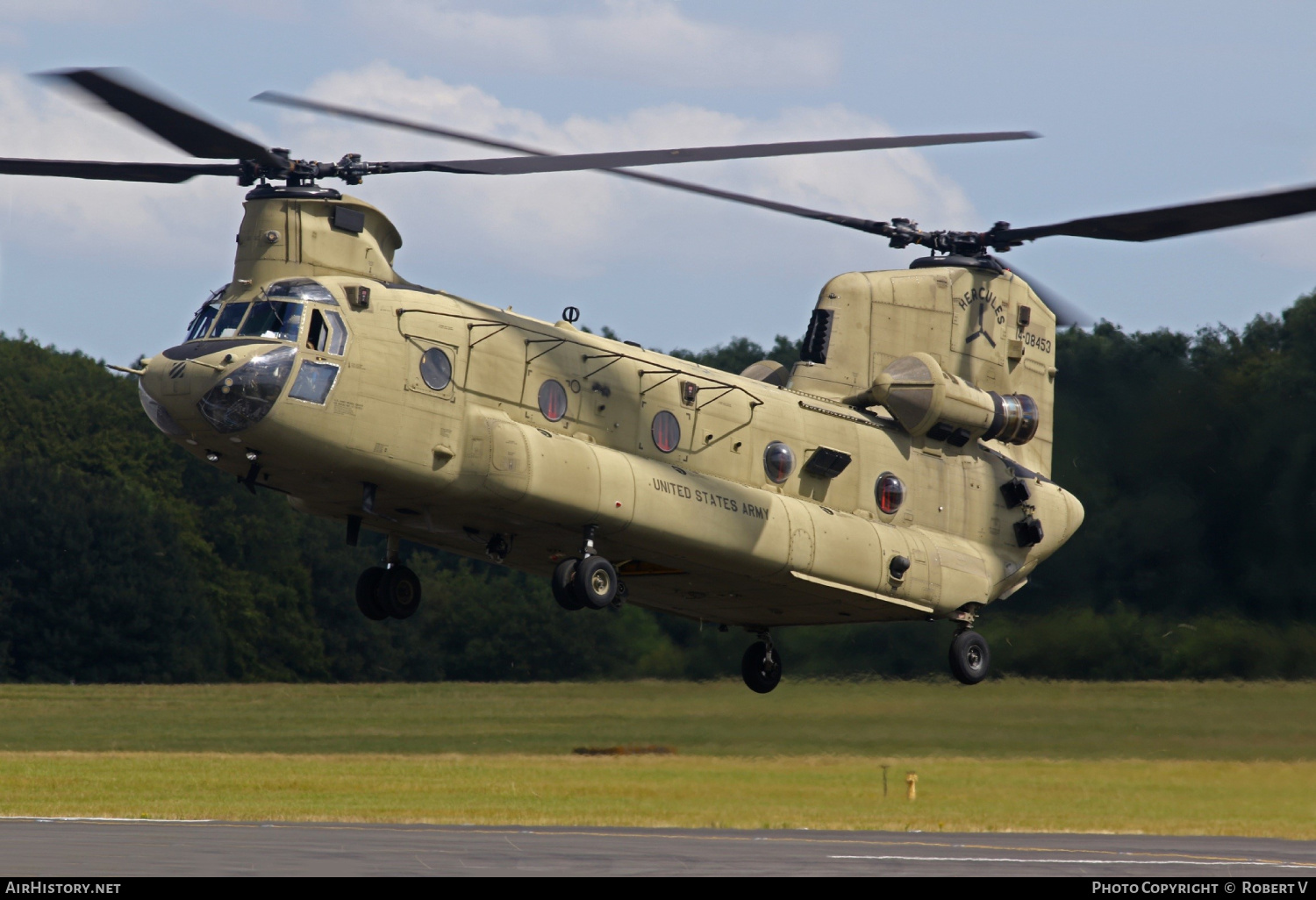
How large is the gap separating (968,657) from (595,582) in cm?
705

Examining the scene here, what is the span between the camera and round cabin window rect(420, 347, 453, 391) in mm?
19609

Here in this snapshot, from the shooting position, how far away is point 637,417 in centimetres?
2156

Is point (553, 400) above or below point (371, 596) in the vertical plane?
above

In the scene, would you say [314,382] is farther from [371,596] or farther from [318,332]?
[371,596]

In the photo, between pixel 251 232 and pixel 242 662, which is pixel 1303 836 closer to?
pixel 251 232

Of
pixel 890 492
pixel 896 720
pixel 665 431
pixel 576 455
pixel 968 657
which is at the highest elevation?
pixel 665 431

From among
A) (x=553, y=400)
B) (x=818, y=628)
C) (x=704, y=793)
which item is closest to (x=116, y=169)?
(x=553, y=400)

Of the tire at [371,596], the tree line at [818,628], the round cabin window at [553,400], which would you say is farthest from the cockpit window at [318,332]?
the tree line at [818,628]

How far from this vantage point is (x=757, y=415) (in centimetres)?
2292

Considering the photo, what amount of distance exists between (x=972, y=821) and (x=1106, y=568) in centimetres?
554

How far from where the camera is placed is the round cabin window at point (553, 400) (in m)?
20.7

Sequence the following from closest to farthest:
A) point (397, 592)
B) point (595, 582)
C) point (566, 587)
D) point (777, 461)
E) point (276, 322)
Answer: point (276, 322)
point (566, 587)
point (595, 582)
point (397, 592)
point (777, 461)
